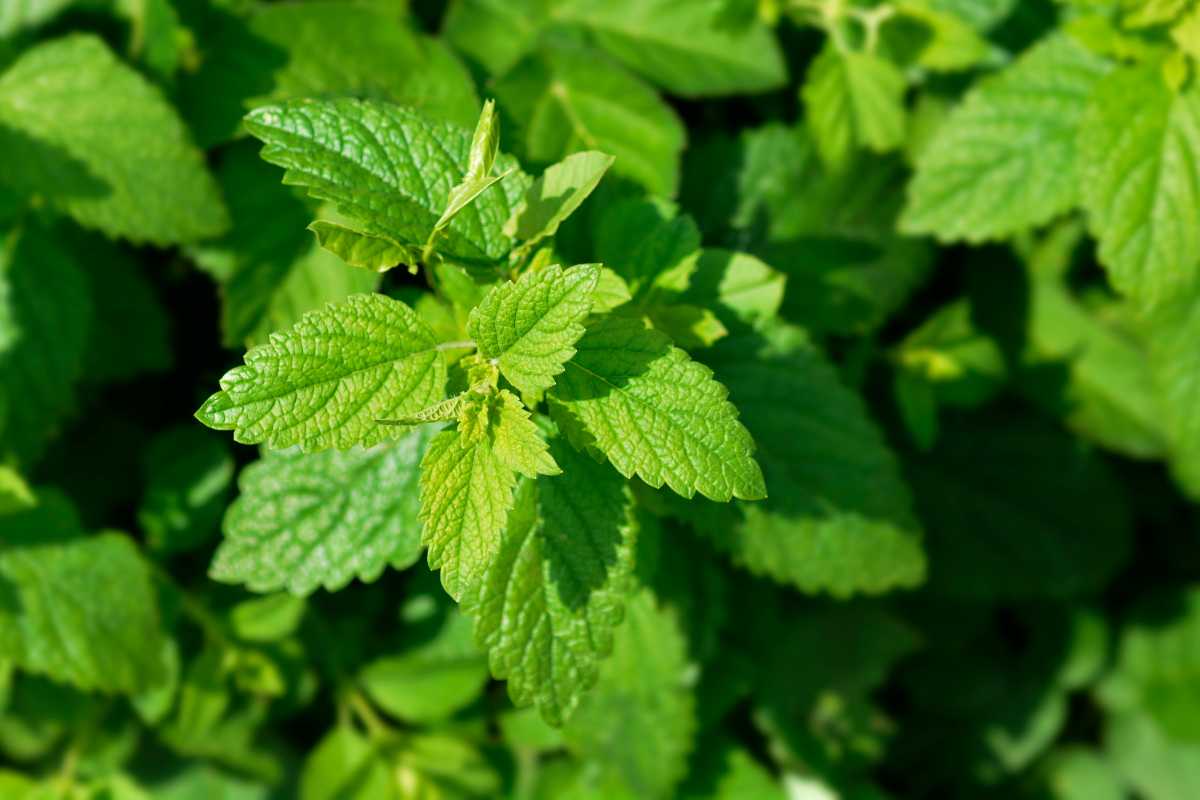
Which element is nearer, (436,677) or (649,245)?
(649,245)

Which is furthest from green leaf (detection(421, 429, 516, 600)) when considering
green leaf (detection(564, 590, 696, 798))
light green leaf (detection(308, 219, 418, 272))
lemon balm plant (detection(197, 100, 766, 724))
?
green leaf (detection(564, 590, 696, 798))

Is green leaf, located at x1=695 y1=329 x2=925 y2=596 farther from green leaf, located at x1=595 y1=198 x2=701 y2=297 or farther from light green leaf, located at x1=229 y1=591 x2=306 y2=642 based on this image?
light green leaf, located at x1=229 y1=591 x2=306 y2=642


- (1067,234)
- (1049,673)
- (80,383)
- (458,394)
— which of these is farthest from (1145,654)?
(80,383)

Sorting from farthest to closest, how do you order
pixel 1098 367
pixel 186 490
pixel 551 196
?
pixel 1098 367 < pixel 186 490 < pixel 551 196

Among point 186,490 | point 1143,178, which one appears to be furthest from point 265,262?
point 1143,178

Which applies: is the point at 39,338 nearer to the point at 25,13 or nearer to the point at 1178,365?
the point at 25,13

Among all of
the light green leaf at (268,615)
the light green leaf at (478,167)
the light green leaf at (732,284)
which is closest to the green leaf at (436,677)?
the light green leaf at (268,615)

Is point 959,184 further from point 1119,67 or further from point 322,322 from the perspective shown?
point 322,322
